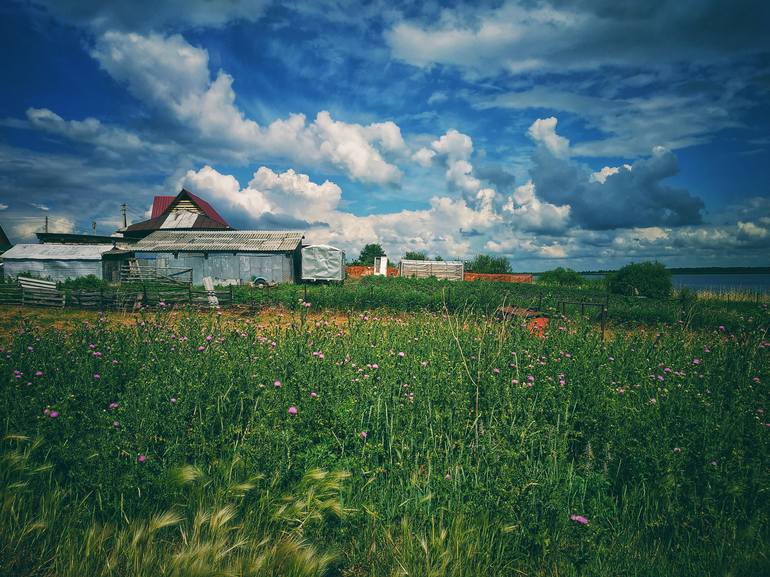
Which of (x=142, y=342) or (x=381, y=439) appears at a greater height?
(x=142, y=342)

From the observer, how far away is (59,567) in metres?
1.98

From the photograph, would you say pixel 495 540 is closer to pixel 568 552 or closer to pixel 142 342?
pixel 568 552

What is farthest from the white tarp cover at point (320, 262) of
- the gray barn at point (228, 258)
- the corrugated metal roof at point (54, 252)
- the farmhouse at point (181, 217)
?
the farmhouse at point (181, 217)

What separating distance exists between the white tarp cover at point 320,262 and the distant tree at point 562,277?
2570 centimetres

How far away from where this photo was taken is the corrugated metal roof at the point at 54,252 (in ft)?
96.5

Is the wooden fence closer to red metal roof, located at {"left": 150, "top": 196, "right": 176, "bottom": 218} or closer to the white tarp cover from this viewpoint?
the white tarp cover

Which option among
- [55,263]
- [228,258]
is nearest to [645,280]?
[228,258]

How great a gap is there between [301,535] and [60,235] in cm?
4609

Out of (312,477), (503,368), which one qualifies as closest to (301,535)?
(312,477)

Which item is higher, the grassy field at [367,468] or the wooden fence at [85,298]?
the wooden fence at [85,298]

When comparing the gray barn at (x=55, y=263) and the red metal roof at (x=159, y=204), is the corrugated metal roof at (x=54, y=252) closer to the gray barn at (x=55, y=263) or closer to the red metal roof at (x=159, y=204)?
the gray barn at (x=55, y=263)

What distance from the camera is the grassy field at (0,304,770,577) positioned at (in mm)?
2252

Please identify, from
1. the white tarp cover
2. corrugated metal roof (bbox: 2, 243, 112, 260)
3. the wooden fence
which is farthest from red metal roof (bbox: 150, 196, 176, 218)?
the wooden fence

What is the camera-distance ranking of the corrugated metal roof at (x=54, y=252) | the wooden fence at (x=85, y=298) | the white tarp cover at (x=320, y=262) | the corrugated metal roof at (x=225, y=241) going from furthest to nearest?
the white tarp cover at (x=320, y=262)
the corrugated metal roof at (x=54, y=252)
the corrugated metal roof at (x=225, y=241)
the wooden fence at (x=85, y=298)
